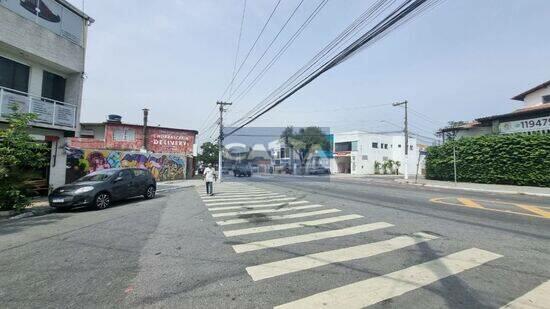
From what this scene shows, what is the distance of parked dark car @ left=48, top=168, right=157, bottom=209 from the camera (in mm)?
10612

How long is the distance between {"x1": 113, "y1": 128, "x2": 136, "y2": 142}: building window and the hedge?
108ft

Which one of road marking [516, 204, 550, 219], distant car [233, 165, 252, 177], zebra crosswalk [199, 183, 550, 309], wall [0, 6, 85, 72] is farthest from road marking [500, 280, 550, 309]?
distant car [233, 165, 252, 177]

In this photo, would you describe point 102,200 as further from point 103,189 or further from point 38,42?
point 38,42

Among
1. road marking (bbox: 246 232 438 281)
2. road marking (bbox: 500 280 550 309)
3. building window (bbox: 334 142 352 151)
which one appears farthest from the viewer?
building window (bbox: 334 142 352 151)

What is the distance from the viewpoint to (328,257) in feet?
17.1

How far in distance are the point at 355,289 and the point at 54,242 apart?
614 cm

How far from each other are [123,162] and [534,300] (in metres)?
28.4

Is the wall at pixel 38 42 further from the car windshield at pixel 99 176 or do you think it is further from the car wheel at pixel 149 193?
the car wheel at pixel 149 193

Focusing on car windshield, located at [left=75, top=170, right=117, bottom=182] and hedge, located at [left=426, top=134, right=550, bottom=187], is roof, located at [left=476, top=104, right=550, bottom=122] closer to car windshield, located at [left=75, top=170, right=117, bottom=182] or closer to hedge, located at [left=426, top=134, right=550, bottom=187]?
hedge, located at [left=426, top=134, right=550, bottom=187]

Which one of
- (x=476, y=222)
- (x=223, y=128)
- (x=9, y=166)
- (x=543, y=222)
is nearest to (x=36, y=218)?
(x=9, y=166)

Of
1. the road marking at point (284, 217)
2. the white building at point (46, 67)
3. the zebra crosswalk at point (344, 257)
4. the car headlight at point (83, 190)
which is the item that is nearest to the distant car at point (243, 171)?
the white building at point (46, 67)

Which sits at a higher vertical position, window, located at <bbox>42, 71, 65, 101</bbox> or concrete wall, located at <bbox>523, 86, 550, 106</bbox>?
concrete wall, located at <bbox>523, 86, 550, 106</bbox>

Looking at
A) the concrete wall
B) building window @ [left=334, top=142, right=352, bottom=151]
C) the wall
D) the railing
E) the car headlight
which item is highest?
the concrete wall

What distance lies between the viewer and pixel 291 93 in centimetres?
1359
